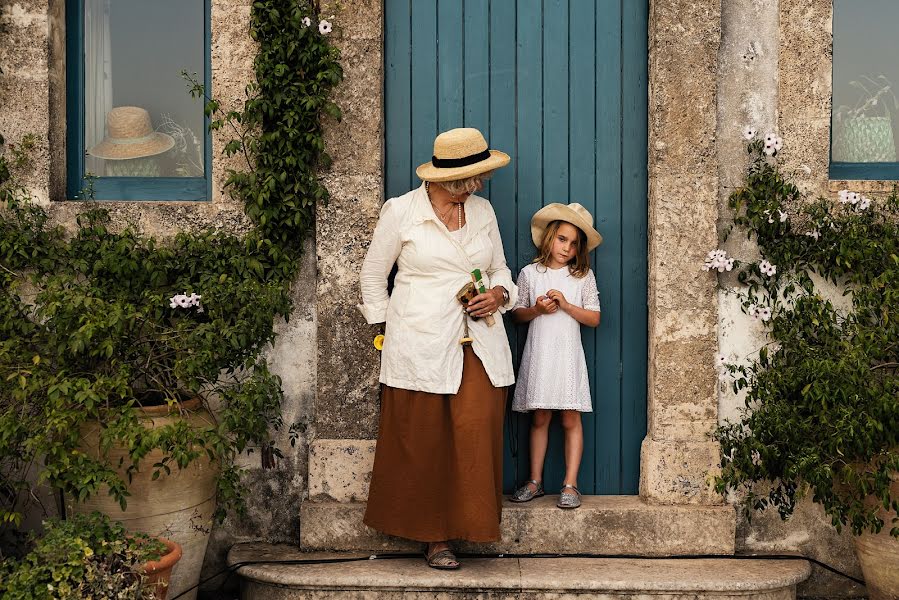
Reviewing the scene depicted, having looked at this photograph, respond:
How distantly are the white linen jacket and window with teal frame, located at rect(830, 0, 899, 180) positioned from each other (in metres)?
1.87

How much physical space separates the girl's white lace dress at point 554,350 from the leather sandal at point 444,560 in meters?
0.76

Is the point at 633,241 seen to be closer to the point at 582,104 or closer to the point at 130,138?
the point at 582,104

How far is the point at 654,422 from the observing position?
445cm

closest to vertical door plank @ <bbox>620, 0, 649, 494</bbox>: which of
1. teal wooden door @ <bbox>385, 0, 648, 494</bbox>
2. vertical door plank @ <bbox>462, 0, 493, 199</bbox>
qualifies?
teal wooden door @ <bbox>385, 0, 648, 494</bbox>

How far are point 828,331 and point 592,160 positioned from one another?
1350mm

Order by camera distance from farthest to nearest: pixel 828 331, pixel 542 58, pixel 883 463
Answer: pixel 542 58 < pixel 828 331 < pixel 883 463

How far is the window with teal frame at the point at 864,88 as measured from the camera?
4621mm

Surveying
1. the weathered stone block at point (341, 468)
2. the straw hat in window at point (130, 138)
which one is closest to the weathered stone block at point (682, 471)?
the weathered stone block at point (341, 468)


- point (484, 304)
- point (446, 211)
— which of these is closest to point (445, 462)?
point (484, 304)

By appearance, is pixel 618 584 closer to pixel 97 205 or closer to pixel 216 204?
pixel 216 204

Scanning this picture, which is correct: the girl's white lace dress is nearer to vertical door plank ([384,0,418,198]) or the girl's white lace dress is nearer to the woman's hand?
the woman's hand

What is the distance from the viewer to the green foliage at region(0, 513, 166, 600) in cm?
329

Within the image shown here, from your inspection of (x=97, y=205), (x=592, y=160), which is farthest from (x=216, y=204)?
(x=592, y=160)

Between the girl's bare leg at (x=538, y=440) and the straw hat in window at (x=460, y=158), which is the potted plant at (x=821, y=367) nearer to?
the girl's bare leg at (x=538, y=440)
